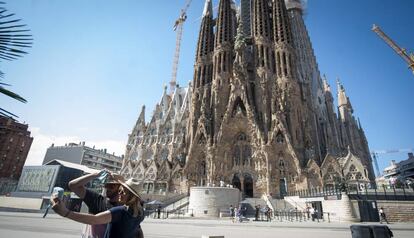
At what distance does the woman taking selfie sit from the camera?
83.5 inches

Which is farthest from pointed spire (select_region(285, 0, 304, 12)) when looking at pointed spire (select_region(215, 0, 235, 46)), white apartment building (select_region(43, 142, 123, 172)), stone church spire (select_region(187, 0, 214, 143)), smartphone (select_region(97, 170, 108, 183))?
smartphone (select_region(97, 170, 108, 183))

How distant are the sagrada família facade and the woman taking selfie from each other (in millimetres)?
31082

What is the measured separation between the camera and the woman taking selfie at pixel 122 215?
212 centimetres

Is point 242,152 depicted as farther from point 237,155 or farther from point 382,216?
point 382,216

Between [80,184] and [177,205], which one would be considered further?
[177,205]

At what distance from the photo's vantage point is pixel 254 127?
3566 centimetres

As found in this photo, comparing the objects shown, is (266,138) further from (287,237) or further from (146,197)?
(287,237)

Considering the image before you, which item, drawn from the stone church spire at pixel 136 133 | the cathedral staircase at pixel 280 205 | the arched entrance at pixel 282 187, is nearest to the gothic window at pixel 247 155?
the arched entrance at pixel 282 187

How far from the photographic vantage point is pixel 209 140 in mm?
36938

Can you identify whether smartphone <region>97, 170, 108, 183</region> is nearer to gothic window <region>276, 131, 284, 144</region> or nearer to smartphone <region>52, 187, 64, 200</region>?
smartphone <region>52, 187, 64, 200</region>

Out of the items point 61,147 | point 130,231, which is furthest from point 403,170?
point 61,147

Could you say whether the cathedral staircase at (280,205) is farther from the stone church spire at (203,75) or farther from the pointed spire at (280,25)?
the pointed spire at (280,25)

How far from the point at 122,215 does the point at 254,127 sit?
112ft

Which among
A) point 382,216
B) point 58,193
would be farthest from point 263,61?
point 58,193
